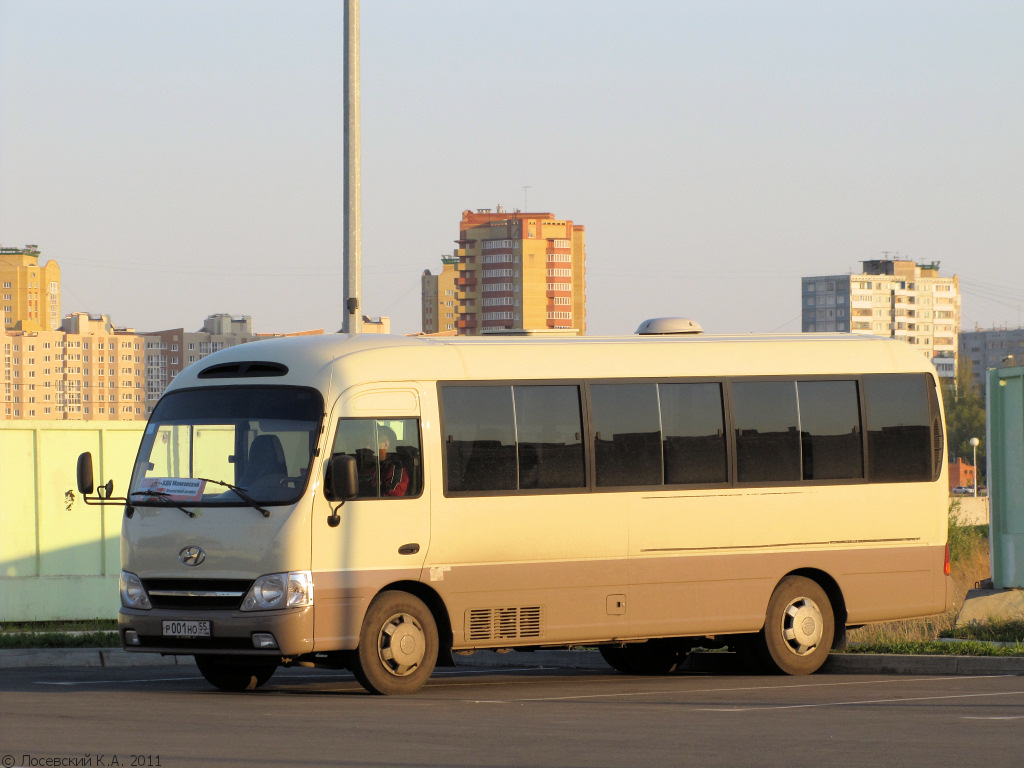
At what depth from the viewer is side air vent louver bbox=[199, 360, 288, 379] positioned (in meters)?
13.6

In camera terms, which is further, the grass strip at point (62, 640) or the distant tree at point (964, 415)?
the distant tree at point (964, 415)

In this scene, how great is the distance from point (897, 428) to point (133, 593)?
7.30m

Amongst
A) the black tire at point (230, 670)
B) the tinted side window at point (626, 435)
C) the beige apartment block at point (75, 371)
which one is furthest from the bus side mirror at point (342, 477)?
the beige apartment block at point (75, 371)

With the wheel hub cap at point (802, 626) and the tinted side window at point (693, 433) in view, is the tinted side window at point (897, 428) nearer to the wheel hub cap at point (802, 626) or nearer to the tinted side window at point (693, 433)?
the wheel hub cap at point (802, 626)

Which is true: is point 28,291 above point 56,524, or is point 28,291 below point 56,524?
above

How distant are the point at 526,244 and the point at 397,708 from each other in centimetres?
16834

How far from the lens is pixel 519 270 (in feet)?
587

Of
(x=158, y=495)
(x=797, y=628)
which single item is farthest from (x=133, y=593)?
(x=797, y=628)

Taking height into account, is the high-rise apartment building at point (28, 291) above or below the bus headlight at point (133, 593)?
above

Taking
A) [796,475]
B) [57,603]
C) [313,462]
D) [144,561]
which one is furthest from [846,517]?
[57,603]

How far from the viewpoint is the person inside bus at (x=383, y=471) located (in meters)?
13.3

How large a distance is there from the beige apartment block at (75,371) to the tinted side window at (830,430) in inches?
5821

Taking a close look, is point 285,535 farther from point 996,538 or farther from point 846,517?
point 996,538

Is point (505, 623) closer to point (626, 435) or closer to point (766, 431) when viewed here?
point (626, 435)
